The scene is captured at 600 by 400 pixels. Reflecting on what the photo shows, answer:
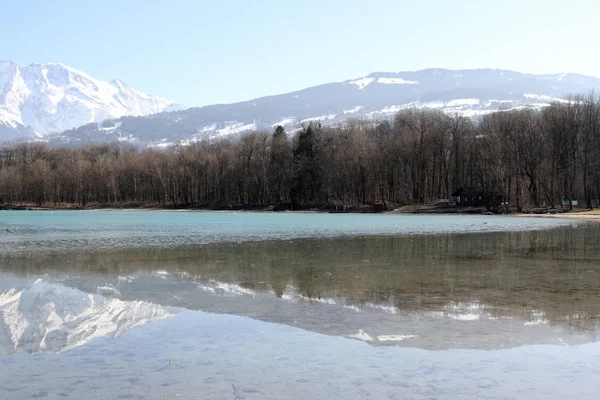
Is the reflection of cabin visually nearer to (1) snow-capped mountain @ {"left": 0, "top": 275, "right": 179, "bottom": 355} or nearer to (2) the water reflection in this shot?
(2) the water reflection

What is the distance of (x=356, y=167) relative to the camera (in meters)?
99.9

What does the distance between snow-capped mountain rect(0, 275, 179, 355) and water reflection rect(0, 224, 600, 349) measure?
2.64 ft

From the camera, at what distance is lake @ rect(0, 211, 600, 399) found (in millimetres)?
8312

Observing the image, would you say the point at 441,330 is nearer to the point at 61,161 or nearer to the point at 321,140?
the point at 321,140

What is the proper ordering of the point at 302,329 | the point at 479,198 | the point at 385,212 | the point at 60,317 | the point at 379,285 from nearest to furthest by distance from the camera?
the point at 302,329, the point at 60,317, the point at 379,285, the point at 479,198, the point at 385,212

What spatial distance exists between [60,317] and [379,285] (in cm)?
860

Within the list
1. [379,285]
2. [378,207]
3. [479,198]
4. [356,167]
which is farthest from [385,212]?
[379,285]

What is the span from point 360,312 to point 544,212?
6895cm

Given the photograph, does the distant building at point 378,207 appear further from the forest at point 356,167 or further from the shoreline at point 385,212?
the forest at point 356,167

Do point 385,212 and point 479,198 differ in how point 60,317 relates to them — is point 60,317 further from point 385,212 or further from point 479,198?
point 385,212

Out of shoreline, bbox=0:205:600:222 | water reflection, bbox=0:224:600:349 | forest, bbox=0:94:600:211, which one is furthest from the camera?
forest, bbox=0:94:600:211

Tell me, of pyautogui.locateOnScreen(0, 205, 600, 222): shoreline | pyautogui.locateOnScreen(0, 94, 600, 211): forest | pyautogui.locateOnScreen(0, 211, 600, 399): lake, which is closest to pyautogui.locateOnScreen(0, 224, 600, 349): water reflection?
pyautogui.locateOnScreen(0, 211, 600, 399): lake

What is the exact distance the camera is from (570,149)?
263 feet

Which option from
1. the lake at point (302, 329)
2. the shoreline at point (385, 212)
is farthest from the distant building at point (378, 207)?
the lake at point (302, 329)
